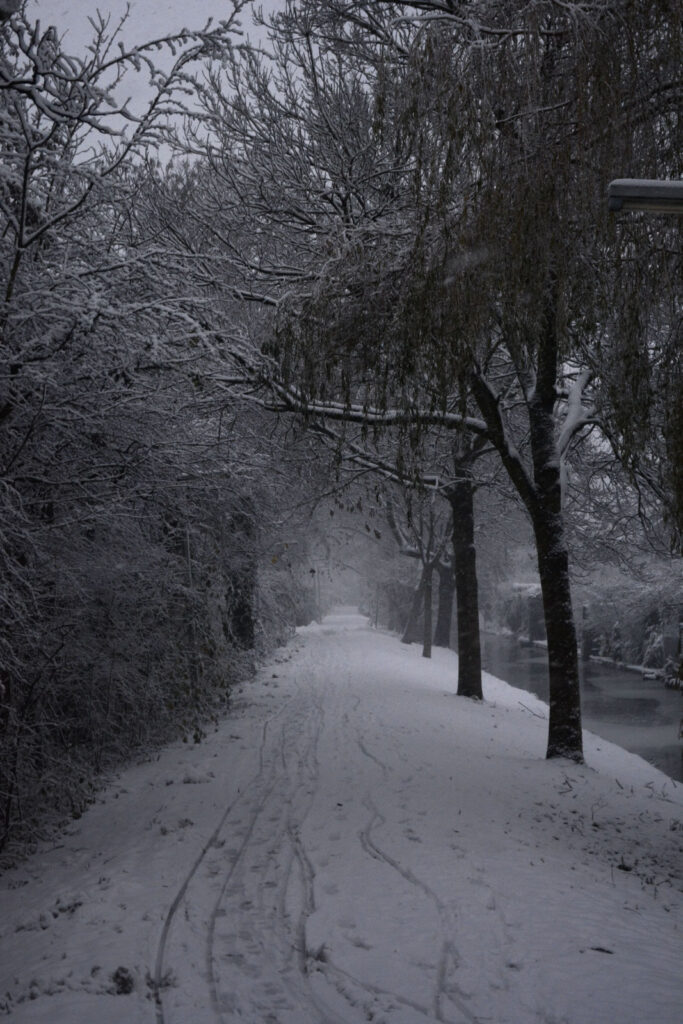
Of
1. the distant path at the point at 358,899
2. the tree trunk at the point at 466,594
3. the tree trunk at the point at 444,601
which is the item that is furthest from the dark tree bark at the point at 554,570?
the tree trunk at the point at 444,601

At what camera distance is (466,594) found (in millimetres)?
14680

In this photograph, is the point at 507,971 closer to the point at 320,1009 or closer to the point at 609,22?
the point at 320,1009

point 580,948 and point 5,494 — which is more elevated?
point 5,494

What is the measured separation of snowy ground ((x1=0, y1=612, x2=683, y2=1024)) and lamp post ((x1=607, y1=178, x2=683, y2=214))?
389 centimetres

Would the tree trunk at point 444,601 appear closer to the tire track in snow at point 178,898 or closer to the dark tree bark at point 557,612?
the dark tree bark at point 557,612

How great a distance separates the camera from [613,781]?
9.08 metres

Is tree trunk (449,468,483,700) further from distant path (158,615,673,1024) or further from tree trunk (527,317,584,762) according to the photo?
distant path (158,615,673,1024)

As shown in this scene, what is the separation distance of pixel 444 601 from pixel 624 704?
750 cm

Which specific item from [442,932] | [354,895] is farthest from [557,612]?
[442,932]

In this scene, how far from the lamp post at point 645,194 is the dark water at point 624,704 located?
13040 mm

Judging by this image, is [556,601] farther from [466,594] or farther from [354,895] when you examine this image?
[466,594]

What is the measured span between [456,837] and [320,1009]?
2912mm

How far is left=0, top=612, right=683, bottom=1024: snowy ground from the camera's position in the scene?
12.6ft

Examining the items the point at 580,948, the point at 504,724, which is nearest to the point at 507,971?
the point at 580,948
